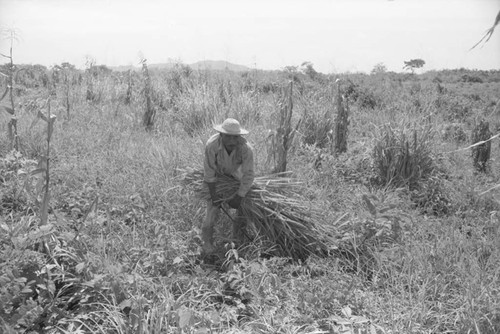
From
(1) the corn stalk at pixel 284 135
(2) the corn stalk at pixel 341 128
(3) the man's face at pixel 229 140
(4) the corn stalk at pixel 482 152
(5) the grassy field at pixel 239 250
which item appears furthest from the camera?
(2) the corn stalk at pixel 341 128

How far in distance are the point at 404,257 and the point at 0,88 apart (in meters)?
9.23

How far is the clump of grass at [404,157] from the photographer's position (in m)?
5.37

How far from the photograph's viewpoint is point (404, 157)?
5.37 metres

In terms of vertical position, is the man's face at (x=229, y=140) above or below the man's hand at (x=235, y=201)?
above

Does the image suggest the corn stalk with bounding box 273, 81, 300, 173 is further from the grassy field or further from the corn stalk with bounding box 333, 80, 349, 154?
the corn stalk with bounding box 333, 80, 349, 154

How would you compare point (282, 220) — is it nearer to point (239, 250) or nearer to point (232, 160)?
point (239, 250)

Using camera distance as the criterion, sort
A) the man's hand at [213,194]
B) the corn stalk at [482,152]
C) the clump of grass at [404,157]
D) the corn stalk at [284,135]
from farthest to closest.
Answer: the corn stalk at [482,152]
the clump of grass at [404,157]
the corn stalk at [284,135]
the man's hand at [213,194]

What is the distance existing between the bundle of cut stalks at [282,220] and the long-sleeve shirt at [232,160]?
0.48 ft

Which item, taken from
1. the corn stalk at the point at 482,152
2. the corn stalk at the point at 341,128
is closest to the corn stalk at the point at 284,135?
the corn stalk at the point at 341,128

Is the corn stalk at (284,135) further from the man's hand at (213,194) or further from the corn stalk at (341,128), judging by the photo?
the corn stalk at (341,128)

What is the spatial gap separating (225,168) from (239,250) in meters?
0.81

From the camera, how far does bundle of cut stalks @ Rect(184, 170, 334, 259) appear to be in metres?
3.72

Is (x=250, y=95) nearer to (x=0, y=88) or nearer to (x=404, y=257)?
(x=404, y=257)

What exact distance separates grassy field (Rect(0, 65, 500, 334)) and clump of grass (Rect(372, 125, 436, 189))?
0.02 metres
